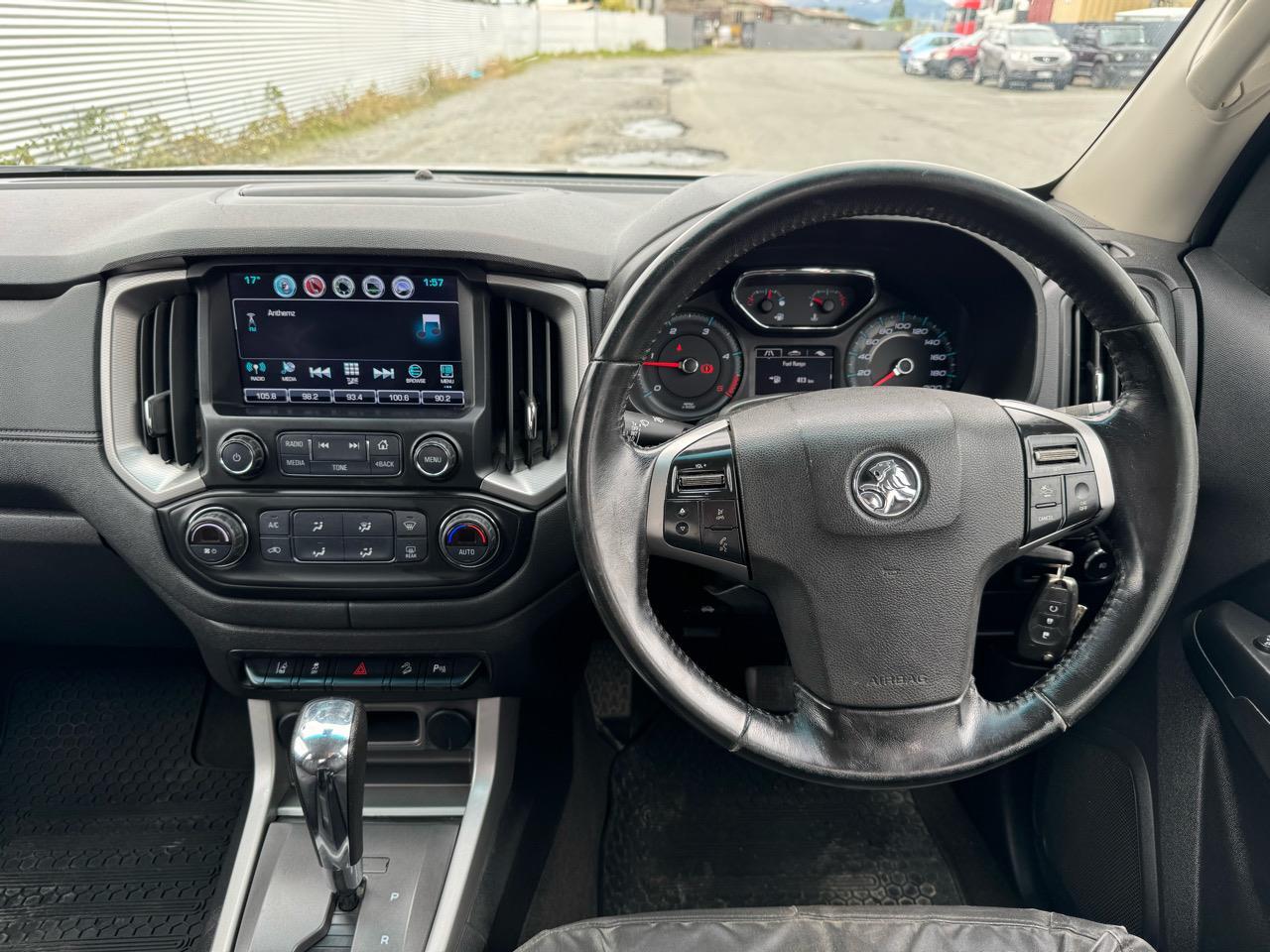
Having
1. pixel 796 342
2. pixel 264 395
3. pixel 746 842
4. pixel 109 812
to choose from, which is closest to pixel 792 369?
pixel 796 342

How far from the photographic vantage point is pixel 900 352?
1610 mm

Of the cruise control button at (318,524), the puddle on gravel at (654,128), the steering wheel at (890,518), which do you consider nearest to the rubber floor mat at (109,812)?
the cruise control button at (318,524)

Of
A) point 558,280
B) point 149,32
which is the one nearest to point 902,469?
point 558,280

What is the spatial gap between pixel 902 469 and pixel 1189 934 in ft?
3.50

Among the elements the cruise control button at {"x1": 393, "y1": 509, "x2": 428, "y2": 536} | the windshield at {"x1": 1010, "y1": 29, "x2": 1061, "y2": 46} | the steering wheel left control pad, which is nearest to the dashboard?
the cruise control button at {"x1": 393, "y1": 509, "x2": 428, "y2": 536}

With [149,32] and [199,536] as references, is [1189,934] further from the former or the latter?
[149,32]

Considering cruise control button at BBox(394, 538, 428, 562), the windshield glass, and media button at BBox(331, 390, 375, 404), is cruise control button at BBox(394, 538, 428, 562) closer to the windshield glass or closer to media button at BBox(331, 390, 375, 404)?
media button at BBox(331, 390, 375, 404)

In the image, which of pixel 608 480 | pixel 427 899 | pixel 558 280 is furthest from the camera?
pixel 427 899

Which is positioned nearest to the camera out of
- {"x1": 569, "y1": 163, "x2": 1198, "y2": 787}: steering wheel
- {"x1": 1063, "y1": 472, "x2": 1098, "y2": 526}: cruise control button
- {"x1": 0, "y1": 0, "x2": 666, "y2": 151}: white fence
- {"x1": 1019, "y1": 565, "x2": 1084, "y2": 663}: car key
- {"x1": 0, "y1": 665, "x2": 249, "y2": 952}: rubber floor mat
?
{"x1": 569, "y1": 163, "x2": 1198, "y2": 787}: steering wheel

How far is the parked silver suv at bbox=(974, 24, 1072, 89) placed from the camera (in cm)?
181

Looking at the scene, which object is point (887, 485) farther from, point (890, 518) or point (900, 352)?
point (900, 352)

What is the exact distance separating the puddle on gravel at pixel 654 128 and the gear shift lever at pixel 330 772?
1.43 metres

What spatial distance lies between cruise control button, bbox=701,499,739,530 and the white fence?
1.48 m

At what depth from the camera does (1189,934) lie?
5.03 ft
